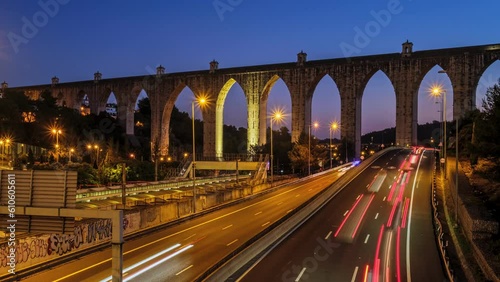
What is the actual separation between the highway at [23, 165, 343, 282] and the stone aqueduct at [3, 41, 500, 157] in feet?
138

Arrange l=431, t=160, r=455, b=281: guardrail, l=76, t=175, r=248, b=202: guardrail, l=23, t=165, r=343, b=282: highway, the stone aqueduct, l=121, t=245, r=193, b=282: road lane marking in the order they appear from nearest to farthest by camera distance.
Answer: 1. l=121, t=245, r=193, b=282: road lane marking
2. l=23, t=165, r=343, b=282: highway
3. l=431, t=160, r=455, b=281: guardrail
4. l=76, t=175, r=248, b=202: guardrail
5. the stone aqueduct

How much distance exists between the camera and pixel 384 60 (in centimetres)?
7444

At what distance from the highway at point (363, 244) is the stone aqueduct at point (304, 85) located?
3066cm

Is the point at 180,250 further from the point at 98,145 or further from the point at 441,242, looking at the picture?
the point at 98,145

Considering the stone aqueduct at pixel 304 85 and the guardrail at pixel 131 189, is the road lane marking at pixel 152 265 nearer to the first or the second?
the guardrail at pixel 131 189

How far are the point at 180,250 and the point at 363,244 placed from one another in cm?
996

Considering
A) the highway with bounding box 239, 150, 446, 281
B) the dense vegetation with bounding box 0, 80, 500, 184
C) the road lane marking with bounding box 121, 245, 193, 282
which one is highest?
the dense vegetation with bounding box 0, 80, 500, 184

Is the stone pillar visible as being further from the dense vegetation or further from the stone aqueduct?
the dense vegetation

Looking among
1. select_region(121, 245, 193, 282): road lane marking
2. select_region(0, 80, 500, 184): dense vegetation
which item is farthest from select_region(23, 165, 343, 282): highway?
select_region(0, 80, 500, 184): dense vegetation

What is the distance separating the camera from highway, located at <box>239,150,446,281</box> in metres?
19.3

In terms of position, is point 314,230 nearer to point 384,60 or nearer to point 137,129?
point 384,60

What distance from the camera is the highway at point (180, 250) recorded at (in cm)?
1895

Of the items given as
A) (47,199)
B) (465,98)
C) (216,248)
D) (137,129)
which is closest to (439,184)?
(465,98)

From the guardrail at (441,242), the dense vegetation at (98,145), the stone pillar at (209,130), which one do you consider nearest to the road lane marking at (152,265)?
the guardrail at (441,242)
